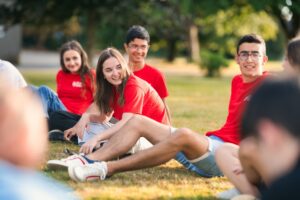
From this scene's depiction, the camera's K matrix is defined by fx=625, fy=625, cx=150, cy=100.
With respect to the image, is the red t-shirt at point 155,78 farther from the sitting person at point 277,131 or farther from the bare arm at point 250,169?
the sitting person at point 277,131

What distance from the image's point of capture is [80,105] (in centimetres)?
782

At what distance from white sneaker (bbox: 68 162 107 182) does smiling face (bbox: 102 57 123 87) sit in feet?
3.44

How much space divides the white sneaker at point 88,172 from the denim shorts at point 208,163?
71 cm

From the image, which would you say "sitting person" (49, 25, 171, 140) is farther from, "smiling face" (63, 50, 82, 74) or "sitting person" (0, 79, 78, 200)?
"sitting person" (0, 79, 78, 200)

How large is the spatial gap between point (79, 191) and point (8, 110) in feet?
9.05

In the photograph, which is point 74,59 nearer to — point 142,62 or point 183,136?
point 142,62

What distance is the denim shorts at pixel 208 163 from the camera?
488cm

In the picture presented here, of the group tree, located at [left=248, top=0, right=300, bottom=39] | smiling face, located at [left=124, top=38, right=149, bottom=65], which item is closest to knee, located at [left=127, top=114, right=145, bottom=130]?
smiling face, located at [left=124, top=38, right=149, bottom=65]

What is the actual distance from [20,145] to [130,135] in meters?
3.10

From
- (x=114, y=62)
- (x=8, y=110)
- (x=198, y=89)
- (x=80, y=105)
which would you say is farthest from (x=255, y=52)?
(x=198, y=89)

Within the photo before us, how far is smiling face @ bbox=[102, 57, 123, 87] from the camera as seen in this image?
5727 mm

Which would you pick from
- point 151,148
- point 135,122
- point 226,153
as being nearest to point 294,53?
point 226,153

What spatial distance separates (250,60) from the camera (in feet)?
17.1

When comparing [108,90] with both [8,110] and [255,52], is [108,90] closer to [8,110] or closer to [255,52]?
[255,52]
